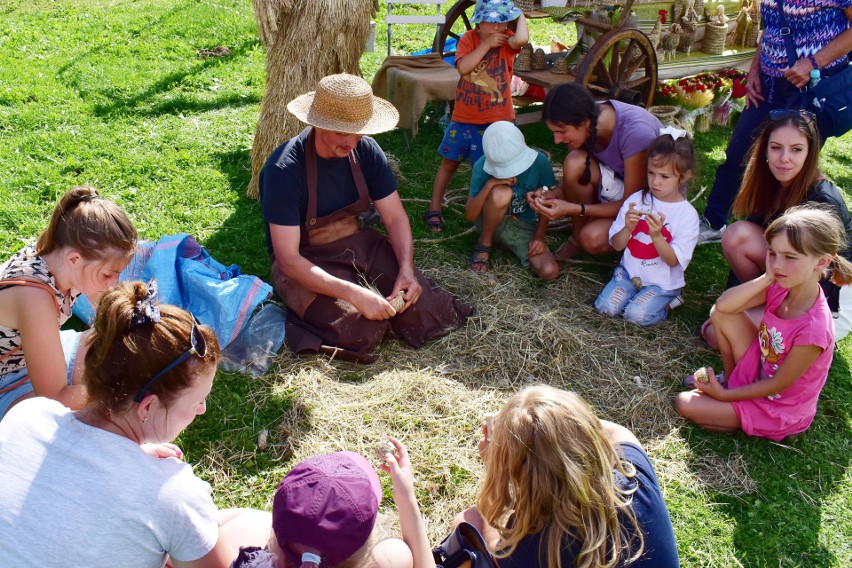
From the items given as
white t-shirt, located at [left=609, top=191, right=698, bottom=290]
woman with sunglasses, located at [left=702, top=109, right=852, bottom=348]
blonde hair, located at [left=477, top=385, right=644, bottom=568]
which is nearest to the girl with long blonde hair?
blonde hair, located at [left=477, top=385, right=644, bottom=568]

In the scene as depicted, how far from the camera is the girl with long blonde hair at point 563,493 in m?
1.90

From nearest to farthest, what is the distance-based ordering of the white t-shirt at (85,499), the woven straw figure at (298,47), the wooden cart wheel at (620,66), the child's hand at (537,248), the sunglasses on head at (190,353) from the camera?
the white t-shirt at (85,499)
the sunglasses on head at (190,353)
the child's hand at (537,248)
the woven straw figure at (298,47)
the wooden cart wheel at (620,66)

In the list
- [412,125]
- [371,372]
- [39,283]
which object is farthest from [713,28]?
[39,283]

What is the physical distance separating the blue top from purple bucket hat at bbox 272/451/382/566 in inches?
123

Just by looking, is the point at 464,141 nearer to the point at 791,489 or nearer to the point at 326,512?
the point at 791,489

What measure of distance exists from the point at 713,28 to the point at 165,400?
22.6 feet

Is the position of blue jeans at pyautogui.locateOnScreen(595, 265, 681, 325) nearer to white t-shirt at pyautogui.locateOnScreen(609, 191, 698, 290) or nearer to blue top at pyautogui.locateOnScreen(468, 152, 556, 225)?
white t-shirt at pyautogui.locateOnScreen(609, 191, 698, 290)

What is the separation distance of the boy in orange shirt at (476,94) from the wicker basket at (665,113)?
6.01ft

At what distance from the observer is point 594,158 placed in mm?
4562

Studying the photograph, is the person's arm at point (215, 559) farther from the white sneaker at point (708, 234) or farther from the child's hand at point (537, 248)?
the white sneaker at point (708, 234)

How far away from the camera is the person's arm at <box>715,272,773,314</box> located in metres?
3.33

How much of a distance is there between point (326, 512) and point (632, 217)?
283 cm

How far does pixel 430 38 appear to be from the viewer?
966cm

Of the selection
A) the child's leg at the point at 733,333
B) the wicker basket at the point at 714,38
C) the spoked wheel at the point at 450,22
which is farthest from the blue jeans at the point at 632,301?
the wicker basket at the point at 714,38
